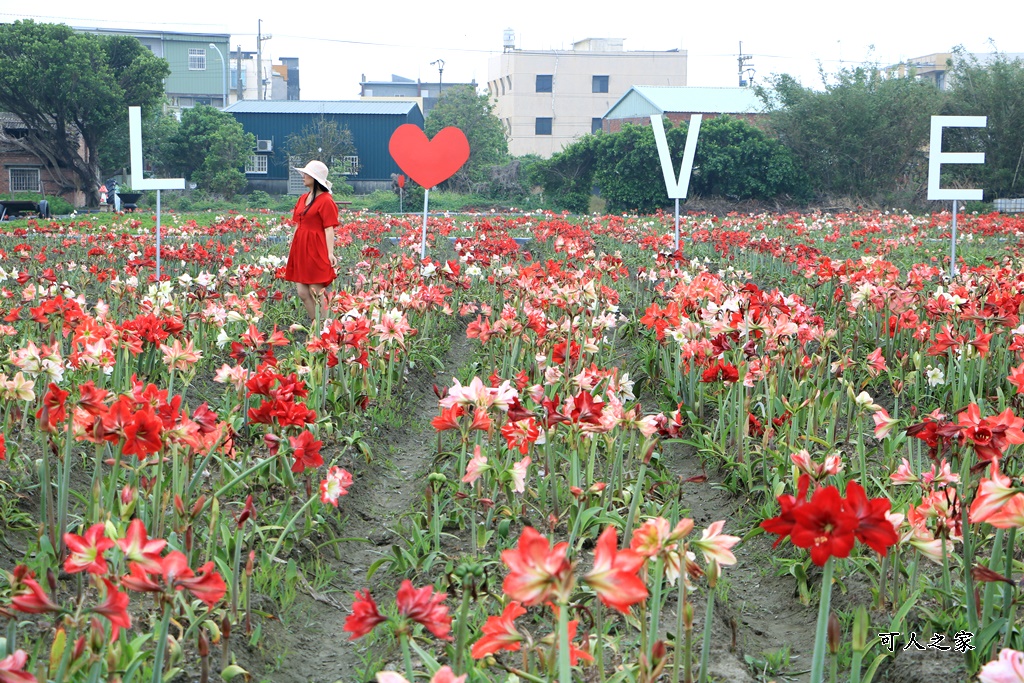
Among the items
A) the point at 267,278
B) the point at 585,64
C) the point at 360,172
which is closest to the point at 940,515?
the point at 267,278

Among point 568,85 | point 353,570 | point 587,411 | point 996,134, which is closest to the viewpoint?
point 587,411

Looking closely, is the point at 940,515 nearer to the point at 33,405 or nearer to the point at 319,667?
the point at 319,667

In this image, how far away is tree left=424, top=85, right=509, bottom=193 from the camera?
50.6 meters

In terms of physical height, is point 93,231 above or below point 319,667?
above

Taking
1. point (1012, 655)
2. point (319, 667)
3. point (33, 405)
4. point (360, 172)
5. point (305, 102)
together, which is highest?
point (305, 102)

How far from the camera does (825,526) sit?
183 centimetres

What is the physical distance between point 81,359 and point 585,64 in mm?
68319

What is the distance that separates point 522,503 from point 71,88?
125 feet

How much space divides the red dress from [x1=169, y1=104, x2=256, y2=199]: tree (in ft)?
125

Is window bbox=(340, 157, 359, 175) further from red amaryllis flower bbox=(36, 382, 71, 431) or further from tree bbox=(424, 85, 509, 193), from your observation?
red amaryllis flower bbox=(36, 382, 71, 431)

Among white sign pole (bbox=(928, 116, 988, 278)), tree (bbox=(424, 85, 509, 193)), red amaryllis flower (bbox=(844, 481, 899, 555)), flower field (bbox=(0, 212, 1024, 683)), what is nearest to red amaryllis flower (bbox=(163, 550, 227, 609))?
flower field (bbox=(0, 212, 1024, 683))

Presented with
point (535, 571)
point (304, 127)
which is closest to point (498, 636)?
point (535, 571)

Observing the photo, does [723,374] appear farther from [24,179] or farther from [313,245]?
[24,179]

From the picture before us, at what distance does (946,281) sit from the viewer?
7.79 meters
